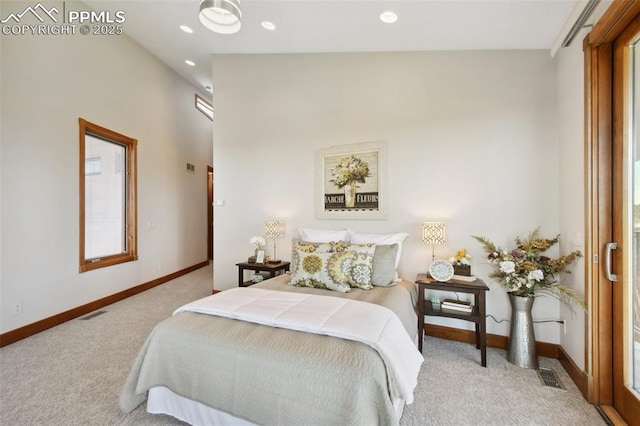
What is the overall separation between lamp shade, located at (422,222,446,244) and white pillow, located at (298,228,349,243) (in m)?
0.81

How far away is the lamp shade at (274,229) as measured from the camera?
3500mm

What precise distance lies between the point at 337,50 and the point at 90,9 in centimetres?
315

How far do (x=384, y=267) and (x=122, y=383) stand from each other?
7.48 ft

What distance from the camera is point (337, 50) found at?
10.6 feet

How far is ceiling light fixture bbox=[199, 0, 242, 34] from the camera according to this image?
1.87 m

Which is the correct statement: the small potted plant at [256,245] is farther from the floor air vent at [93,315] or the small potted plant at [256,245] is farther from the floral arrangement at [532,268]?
the floral arrangement at [532,268]

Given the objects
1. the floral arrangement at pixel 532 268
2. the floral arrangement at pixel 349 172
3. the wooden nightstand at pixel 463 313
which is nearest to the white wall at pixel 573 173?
the floral arrangement at pixel 532 268

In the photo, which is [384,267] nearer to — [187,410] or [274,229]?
[274,229]

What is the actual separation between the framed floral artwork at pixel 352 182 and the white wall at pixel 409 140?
95mm

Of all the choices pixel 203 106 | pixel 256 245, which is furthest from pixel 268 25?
pixel 203 106

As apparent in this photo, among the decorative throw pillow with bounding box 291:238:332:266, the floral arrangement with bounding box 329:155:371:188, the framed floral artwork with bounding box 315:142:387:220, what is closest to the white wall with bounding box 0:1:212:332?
the decorative throw pillow with bounding box 291:238:332:266

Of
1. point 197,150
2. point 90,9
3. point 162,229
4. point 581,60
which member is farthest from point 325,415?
point 197,150

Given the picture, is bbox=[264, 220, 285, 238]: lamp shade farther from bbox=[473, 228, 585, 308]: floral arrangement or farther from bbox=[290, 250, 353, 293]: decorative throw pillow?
bbox=[473, 228, 585, 308]: floral arrangement

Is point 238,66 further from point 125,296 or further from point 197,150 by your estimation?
point 125,296
